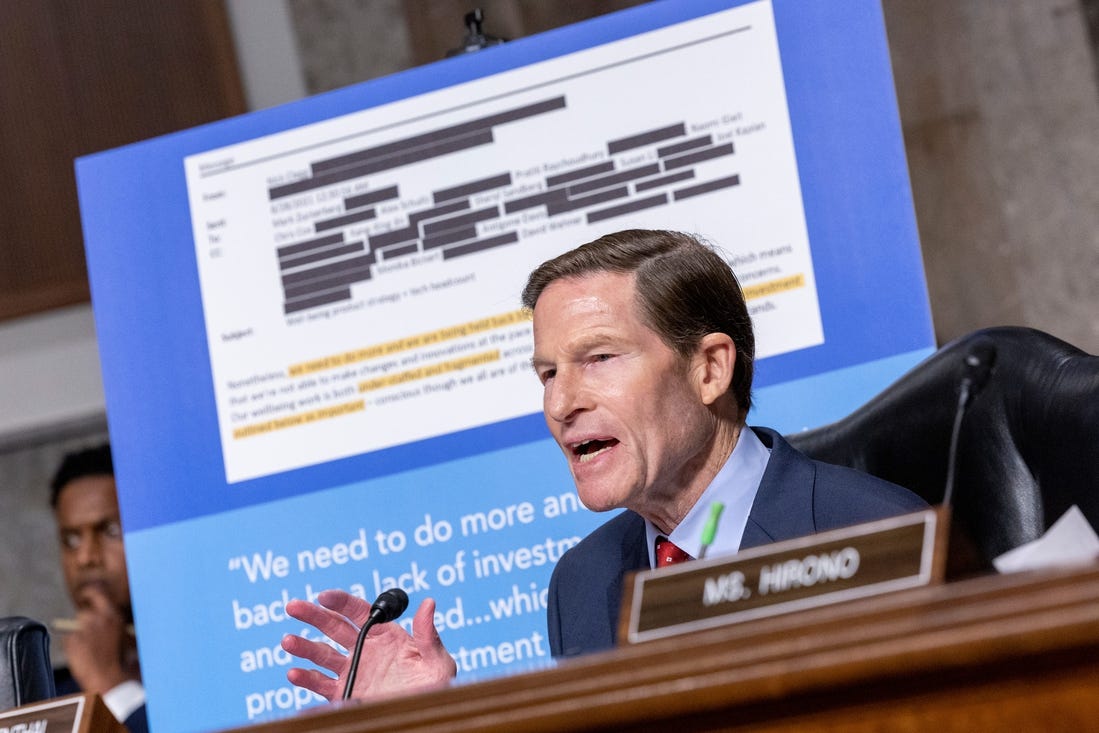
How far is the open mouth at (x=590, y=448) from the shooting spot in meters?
1.95

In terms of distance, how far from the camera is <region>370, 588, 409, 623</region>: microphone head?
1624mm

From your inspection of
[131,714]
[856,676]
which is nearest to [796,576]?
[856,676]

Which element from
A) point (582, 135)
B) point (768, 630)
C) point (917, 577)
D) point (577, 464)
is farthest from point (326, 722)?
point (582, 135)

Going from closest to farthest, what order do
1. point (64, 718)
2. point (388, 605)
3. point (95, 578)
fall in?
point (64, 718) < point (388, 605) < point (95, 578)

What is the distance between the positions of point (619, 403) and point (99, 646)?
232 centimetres

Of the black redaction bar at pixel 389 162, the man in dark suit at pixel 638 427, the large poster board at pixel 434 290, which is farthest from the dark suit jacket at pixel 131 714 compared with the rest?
the man in dark suit at pixel 638 427

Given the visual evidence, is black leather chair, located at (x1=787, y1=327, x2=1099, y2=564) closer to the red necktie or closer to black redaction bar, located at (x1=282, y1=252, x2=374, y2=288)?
the red necktie

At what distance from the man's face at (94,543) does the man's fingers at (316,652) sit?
2.08 meters

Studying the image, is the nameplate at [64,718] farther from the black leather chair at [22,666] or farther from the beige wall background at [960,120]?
the beige wall background at [960,120]

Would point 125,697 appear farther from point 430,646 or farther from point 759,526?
point 759,526

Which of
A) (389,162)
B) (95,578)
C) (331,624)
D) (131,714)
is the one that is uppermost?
(389,162)

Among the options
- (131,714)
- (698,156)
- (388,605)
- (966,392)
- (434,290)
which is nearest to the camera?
(966,392)

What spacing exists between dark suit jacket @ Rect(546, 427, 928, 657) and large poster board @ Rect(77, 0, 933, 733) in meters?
0.49

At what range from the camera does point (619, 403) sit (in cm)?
195
